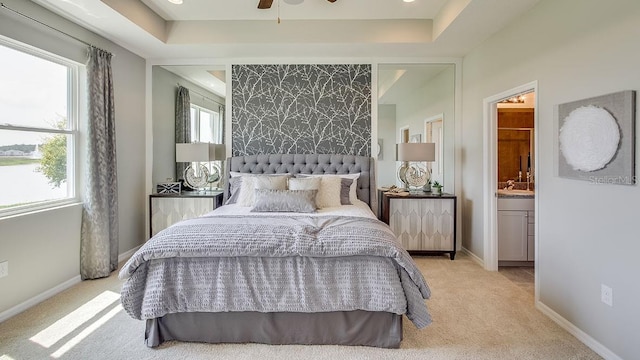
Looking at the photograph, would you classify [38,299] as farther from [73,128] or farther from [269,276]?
[269,276]

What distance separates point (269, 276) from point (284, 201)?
Result: 4.22 feet

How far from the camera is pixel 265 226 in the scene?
7.98 ft

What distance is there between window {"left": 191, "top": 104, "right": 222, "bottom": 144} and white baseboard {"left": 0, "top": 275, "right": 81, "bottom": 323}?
2366mm

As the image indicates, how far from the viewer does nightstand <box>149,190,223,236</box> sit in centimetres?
430

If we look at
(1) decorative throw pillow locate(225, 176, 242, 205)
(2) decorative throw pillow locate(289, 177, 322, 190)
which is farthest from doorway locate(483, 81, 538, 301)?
(1) decorative throw pillow locate(225, 176, 242, 205)

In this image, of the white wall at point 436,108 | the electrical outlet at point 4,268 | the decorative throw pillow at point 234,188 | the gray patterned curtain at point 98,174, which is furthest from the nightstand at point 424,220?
the electrical outlet at point 4,268

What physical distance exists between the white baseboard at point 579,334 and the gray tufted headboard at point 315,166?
2.16 metres

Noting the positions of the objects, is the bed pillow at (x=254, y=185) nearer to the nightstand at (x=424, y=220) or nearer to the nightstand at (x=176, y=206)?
the nightstand at (x=176, y=206)

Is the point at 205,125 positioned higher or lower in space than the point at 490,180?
higher

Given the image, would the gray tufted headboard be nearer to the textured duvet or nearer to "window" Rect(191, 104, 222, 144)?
"window" Rect(191, 104, 222, 144)

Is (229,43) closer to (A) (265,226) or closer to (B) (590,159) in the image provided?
(A) (265,226)

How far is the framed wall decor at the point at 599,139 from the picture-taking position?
6.68 feet

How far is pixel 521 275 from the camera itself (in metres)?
3.76

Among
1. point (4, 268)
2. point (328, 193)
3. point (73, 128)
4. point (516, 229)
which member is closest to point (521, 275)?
point (516, 229)
